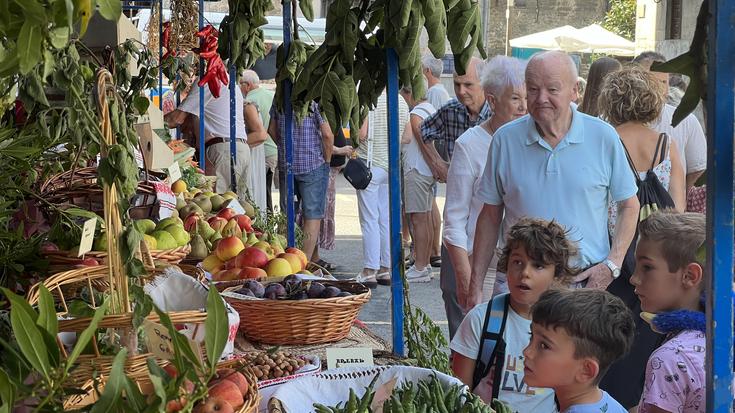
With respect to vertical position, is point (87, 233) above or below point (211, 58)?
below

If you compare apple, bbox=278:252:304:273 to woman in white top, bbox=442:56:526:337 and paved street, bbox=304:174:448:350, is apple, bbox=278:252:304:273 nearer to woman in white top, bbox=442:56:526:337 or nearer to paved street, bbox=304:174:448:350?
woman in white top, bbox=442:56:526:337

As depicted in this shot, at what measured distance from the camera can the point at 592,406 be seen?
250 centimetres

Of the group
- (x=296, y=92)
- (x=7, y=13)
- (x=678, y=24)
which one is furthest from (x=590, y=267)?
(x=678, y=24)

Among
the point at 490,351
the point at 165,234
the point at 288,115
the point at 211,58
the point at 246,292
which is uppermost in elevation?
the point at 211,58

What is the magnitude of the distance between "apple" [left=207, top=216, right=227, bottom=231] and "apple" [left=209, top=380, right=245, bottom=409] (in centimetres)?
268

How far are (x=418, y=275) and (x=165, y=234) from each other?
14.4 feet

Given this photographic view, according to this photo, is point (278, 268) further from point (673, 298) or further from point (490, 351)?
point (673, 298)

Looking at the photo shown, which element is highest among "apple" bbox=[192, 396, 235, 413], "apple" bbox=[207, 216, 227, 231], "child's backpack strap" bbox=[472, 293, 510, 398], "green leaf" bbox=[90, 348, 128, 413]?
"green leaf" bbox=[90, 348, 128, 413]

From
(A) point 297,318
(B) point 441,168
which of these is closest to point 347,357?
(A) point 297,318

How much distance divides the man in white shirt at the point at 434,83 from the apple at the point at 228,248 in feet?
11.3

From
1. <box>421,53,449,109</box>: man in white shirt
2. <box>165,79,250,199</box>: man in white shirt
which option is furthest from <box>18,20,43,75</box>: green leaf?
<box>165,79,250,199</box>: man in white shirt

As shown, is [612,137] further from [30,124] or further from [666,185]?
[30,124]

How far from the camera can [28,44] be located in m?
0.84

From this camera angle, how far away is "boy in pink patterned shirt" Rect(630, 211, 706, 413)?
246 centimetres
